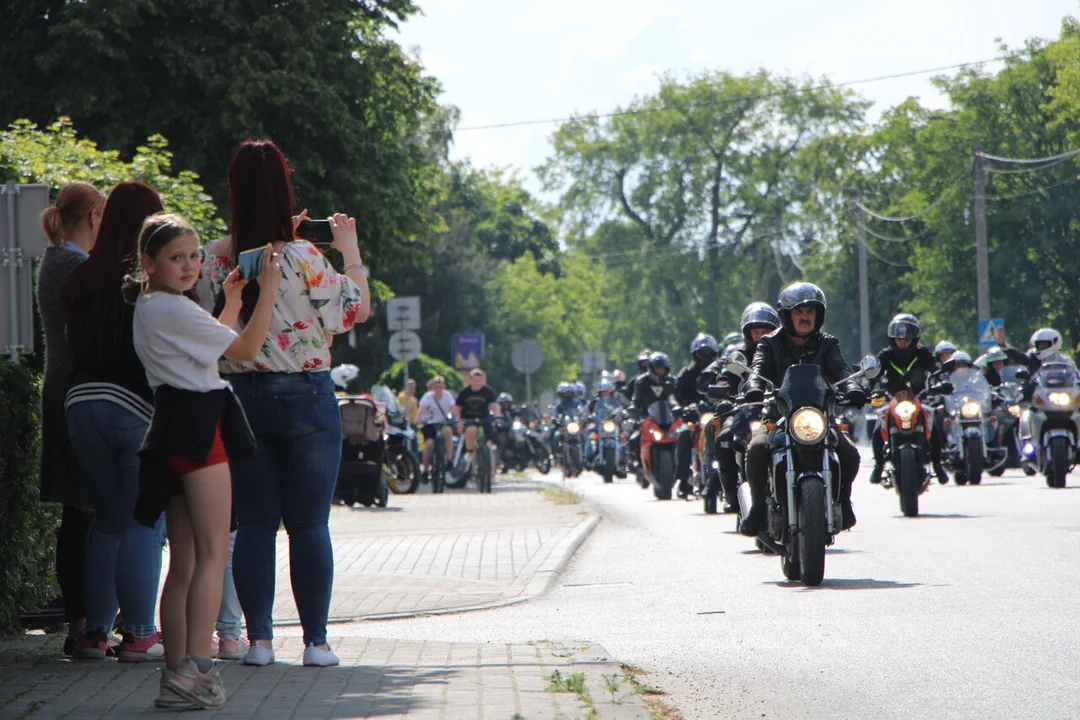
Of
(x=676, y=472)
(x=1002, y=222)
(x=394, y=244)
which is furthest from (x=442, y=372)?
(x=1002, y=222)

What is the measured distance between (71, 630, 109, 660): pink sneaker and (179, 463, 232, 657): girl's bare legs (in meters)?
1.34

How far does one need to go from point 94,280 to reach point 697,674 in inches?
112

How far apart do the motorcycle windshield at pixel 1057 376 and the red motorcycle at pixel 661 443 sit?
14.8 feet

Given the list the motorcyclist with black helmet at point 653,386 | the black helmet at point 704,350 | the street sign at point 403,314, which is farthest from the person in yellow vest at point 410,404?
the black helmet at point 704,350

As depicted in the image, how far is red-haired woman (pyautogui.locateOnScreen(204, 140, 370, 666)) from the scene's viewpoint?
717cm

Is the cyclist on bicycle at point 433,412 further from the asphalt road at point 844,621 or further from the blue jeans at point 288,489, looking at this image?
the blue jeans at point 288,489

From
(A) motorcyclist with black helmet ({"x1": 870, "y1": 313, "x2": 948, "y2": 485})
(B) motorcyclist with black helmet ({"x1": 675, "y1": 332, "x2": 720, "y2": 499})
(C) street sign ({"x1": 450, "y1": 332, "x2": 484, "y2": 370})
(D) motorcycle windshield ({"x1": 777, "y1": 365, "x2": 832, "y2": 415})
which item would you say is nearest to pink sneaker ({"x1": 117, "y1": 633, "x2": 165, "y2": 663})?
(D) motorcycle windshield ({"x1": 777, "y1": 365, "x2": 832, "y2": 415})

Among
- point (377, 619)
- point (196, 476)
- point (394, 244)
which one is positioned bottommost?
point (377, 619)

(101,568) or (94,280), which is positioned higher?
(94,280)

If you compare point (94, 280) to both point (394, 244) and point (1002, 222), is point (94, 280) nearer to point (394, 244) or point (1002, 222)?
point (394, 244)

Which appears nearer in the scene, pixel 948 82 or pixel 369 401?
pixel 369 401

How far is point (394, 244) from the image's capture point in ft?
110

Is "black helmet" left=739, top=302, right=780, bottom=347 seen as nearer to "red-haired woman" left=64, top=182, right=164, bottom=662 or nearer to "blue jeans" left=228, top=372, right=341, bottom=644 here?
"blue jeans" left=228, top=372, right=341, bottom=644

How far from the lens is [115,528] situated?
725 cm
